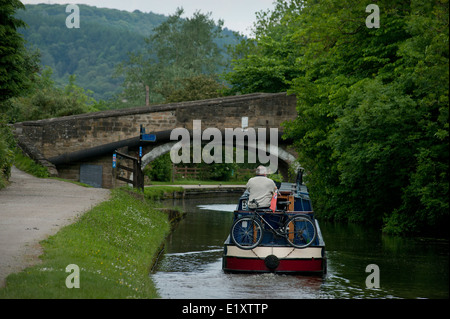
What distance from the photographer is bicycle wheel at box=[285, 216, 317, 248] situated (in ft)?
38.8

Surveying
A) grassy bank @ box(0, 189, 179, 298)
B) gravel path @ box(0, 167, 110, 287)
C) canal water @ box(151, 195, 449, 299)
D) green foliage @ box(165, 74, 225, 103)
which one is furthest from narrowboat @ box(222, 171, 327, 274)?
green foliage @ box(165, 74, 225, 103)

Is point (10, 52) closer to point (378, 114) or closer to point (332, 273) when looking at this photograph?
point (378, 114)

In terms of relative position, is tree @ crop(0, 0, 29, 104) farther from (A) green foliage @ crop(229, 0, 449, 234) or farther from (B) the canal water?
(A) green foliage @ crop(229, 0, 449, 234)

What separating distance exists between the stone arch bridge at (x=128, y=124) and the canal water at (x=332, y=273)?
9021mm

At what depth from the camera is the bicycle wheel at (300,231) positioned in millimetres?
11828

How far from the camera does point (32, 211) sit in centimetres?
1447

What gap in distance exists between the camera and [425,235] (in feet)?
58.9

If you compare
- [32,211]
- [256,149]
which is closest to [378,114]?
[32,211]

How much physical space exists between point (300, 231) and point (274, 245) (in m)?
0.58

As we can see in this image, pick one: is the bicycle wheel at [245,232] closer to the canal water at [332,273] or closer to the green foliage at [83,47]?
the canal water at [332,273]

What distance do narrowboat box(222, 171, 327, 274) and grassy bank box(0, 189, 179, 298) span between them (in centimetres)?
165

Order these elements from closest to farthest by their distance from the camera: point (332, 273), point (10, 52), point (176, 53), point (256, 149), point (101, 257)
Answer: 1. point (101, 257)
2. point (332, 273)
3. point (10, 52)
4. point (256, 149)
5. point (176, 53)

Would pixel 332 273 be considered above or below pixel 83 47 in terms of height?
below

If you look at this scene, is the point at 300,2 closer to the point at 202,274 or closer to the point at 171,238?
the point at 171,238
